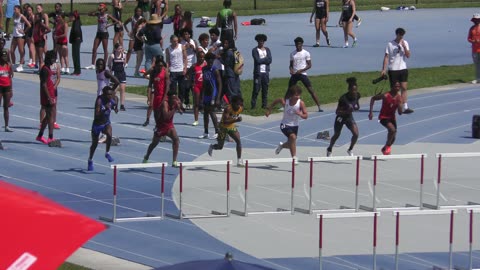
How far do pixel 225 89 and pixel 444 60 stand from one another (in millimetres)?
13961

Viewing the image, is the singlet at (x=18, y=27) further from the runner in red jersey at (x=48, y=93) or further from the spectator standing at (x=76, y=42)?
the runner in red jersey at (x=48, y=93)

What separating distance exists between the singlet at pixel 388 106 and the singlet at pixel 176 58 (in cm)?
526

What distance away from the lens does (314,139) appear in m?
24.2

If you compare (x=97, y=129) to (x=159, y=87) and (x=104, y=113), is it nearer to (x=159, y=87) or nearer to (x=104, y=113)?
(x=104, y=113)

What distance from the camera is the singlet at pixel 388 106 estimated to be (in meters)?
21.7

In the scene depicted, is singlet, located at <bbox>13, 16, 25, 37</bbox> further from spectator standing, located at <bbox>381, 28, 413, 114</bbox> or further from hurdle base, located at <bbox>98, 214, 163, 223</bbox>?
hurdle base, located at <bbox>98, 214, 163, 223</bbox>

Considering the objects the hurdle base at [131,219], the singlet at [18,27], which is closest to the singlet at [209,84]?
the hurdle base at [131,219]

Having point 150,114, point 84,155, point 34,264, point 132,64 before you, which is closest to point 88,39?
point 132,64

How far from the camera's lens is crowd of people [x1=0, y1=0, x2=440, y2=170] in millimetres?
20578

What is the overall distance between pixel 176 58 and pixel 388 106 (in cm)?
547

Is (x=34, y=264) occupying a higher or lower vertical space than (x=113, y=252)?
higher

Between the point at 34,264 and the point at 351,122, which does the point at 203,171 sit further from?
the point at 34,264

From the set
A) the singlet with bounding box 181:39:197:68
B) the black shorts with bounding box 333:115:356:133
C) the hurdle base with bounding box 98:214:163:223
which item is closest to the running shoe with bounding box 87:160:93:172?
the hurdle base with bounding box 98:214:163:223

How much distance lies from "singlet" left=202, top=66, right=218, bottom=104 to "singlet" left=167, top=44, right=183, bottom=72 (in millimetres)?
1774
